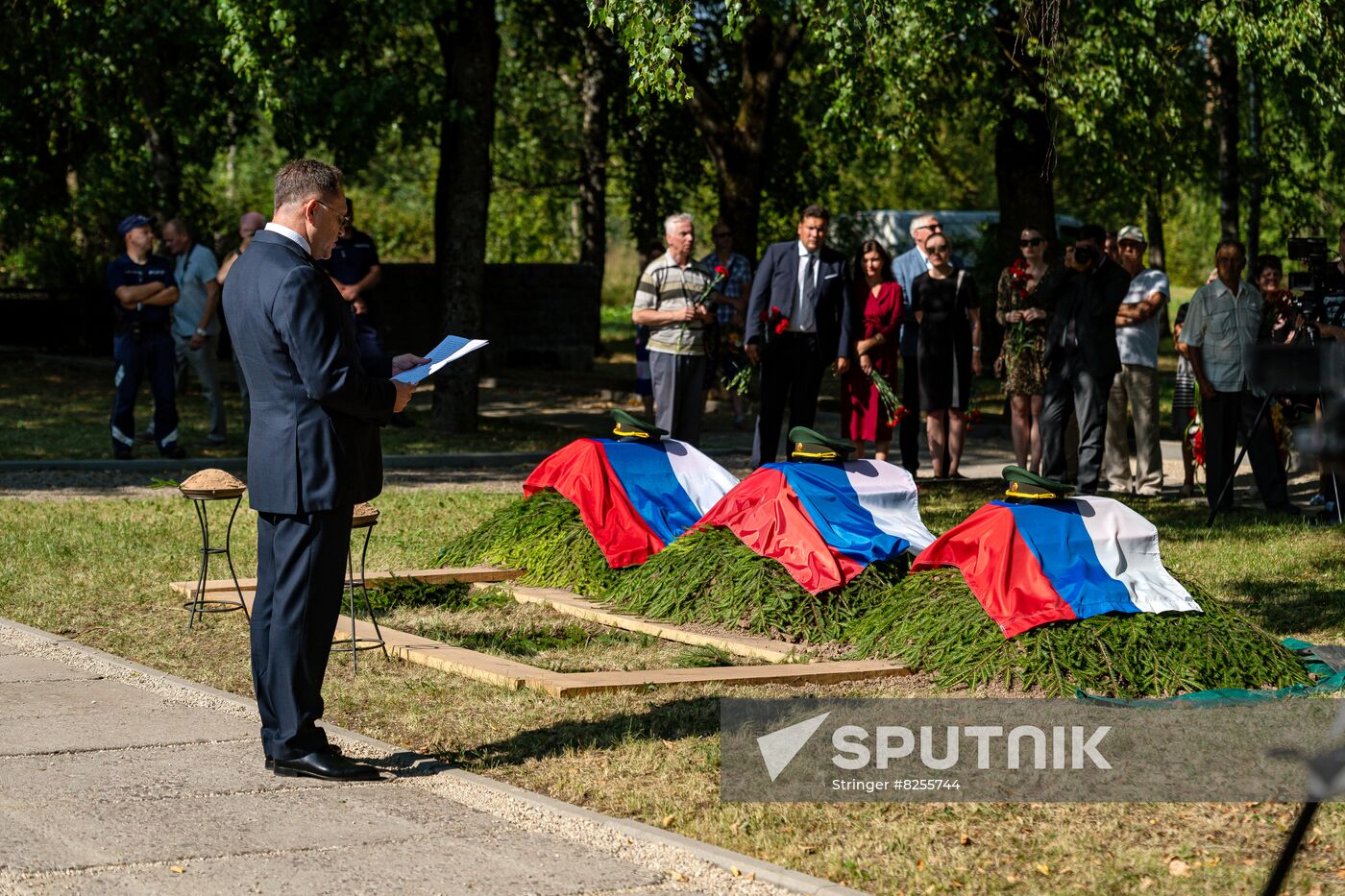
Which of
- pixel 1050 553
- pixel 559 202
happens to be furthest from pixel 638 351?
pixel 559 202

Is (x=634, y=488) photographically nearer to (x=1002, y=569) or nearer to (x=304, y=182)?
(x=1002, y=569)

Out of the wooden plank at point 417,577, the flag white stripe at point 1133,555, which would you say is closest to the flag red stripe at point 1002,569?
the flag white stripe at point 1133,555

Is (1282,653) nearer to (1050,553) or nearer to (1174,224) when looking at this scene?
(1050,553)

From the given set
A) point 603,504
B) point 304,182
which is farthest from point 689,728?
point 603,504

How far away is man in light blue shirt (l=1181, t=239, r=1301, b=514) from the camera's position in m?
12.3

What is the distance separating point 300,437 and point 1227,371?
327 inches

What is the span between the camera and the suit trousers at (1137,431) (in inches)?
527

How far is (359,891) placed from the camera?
472 cm

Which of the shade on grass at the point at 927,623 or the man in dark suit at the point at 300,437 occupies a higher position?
the man in dark suit at the point at 300,437

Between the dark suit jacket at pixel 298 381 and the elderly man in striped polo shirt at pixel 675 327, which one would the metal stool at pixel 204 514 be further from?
the elderly man in striped polo shirt at pixel 675 327

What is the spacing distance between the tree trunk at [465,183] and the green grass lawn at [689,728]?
6521 mm

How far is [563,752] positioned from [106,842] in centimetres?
168

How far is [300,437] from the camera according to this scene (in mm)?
5805

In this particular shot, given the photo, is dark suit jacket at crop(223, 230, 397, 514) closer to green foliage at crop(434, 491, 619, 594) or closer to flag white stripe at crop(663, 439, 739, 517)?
green foliage at crop(434, 491, 619, 594)
